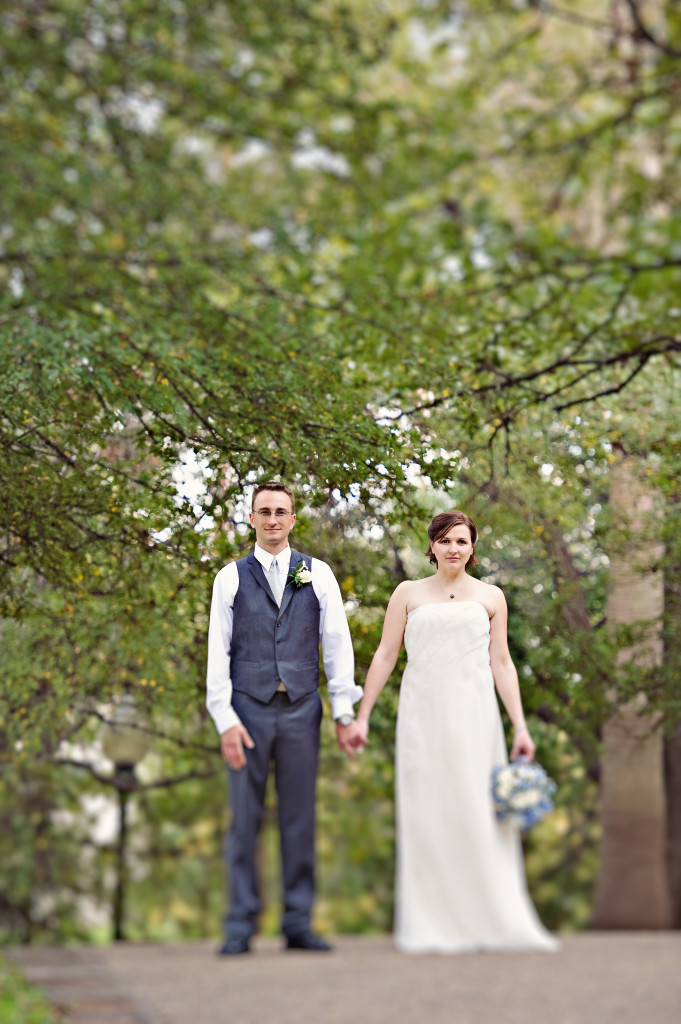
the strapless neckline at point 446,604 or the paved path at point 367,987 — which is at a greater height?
the strapless neckline at point 446,604

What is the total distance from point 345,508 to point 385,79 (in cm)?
1197

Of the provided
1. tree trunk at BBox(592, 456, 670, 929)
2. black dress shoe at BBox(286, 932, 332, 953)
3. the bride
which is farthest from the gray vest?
tree trunk at BBox(592, 456, 670, 929)

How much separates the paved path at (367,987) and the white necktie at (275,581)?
5.23 meters

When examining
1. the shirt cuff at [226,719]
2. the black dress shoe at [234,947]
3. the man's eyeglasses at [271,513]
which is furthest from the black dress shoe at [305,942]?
the man's eyeglasses at [271,513]

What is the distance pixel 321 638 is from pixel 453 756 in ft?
1.86

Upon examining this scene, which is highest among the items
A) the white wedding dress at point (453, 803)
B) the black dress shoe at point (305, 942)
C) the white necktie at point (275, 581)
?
the white necktie at point (275, 581)

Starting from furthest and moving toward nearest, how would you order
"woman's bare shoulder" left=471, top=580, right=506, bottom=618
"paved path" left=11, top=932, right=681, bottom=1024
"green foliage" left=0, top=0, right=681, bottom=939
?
1. "paved path" left=11, top=932, right=681, bottom=1024
2. "green foliage" left=0, top=0, right=681, bottom=939
3. "woman's bare shoulder" left=471, top=580, right=506, bottom=618

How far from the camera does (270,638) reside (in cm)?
307

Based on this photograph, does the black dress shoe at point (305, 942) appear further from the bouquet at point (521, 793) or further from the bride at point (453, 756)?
the bouquet at point (521, 793)

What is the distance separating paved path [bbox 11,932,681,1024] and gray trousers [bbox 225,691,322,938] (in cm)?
489

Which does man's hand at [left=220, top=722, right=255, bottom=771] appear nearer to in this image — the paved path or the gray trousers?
the gray trousers

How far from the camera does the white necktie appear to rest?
3115 mm

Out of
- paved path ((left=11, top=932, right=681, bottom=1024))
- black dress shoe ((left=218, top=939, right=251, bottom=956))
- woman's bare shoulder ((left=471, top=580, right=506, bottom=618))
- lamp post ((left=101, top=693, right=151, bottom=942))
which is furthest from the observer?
paved path ((left=11, top=932, right=681, bottom=1024))

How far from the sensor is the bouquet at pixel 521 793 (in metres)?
2.81
